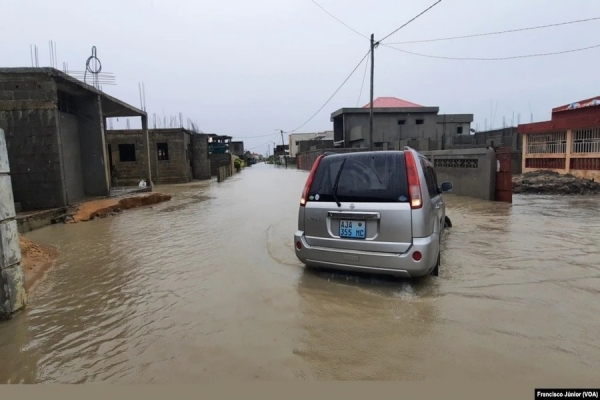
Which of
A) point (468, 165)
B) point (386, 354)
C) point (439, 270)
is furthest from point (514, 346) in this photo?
point (468, 165)

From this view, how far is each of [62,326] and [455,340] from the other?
138 inches

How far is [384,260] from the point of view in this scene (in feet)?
12.5

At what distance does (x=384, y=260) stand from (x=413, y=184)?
2.82 feet

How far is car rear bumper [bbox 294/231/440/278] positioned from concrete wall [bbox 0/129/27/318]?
2992 millimetres

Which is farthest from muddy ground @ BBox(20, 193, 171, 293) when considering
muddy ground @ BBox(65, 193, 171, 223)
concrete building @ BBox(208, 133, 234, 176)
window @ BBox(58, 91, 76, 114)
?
concrete building @ BBox(208, 133, 234, 176)

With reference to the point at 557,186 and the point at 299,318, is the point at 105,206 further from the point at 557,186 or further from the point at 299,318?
the point at 557,186

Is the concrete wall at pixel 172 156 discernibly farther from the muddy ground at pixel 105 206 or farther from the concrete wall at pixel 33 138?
the concrete wall at pixel 33 138

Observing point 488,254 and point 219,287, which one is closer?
point 219,287

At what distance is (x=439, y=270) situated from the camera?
4.68 m

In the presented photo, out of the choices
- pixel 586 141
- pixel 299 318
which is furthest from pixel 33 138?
pixel 586 141

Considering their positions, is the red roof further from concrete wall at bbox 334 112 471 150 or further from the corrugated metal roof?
the corrugated metal roof

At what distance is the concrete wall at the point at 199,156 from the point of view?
95.1 feet

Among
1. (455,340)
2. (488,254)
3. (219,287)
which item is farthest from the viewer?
(488,254)

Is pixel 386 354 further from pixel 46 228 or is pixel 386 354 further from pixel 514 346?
pixel 46 228
